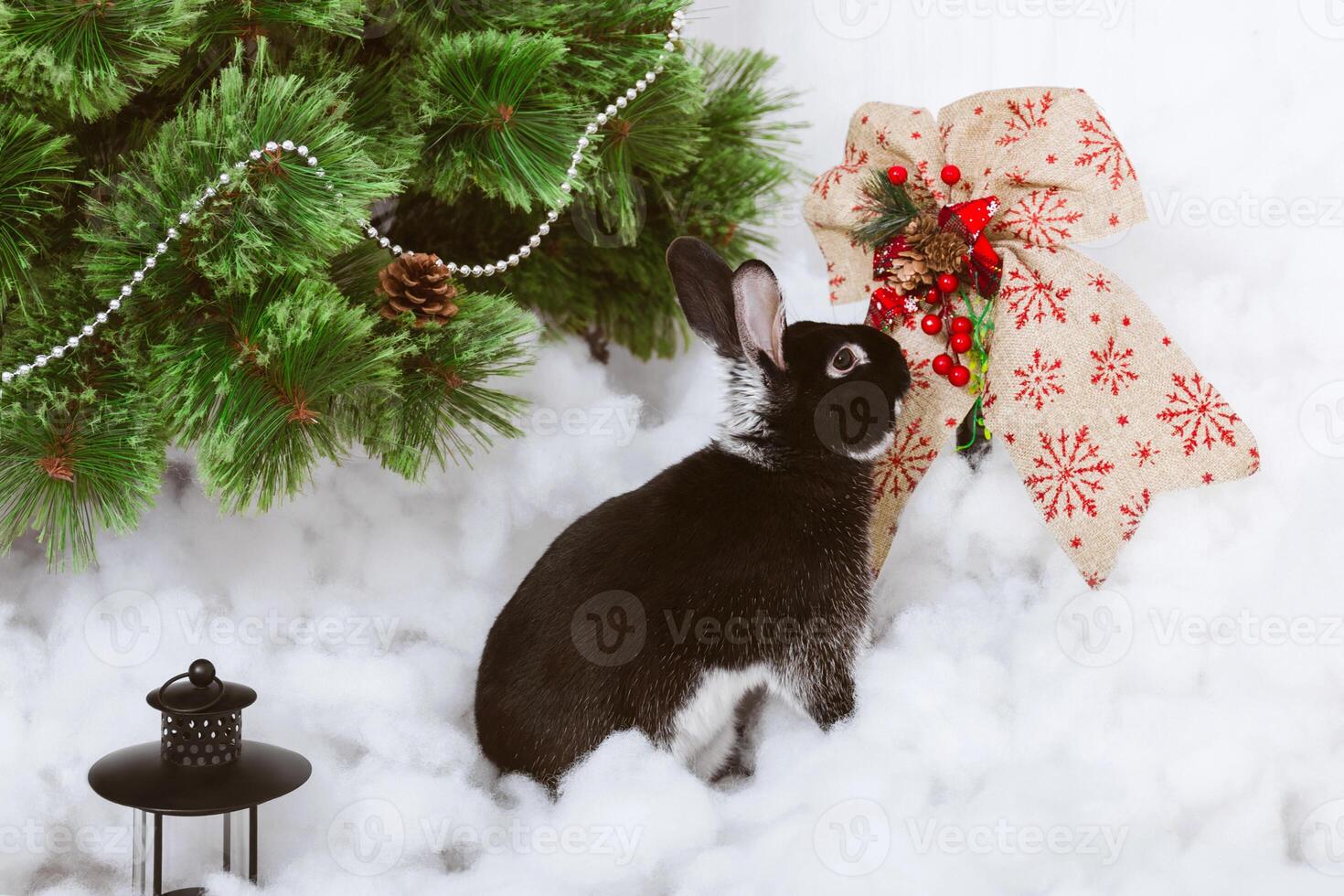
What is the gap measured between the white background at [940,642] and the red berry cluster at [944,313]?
0.11m

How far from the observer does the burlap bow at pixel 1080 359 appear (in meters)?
0.97

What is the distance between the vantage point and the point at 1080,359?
972 mm

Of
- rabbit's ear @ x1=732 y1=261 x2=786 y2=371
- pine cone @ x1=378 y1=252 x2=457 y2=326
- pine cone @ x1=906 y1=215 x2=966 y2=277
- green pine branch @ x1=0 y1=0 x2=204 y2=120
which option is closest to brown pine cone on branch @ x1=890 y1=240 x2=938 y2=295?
pine cone @ x1=906 y1=215 x2=966 y2=277

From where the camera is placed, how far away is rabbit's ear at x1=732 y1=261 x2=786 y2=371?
0.92 meters

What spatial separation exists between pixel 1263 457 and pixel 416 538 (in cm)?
85

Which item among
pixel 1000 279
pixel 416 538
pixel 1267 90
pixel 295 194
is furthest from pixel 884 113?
pixel 416 538

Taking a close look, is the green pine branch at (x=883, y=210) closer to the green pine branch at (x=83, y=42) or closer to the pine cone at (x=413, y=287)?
the pine cone at (x=413, y=287)

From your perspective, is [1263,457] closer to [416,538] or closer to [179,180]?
[416,538]

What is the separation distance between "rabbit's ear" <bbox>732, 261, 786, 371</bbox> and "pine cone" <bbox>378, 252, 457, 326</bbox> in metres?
0.27

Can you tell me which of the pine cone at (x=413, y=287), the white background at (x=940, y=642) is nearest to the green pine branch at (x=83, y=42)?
the pine cone at (x=413, y=287)

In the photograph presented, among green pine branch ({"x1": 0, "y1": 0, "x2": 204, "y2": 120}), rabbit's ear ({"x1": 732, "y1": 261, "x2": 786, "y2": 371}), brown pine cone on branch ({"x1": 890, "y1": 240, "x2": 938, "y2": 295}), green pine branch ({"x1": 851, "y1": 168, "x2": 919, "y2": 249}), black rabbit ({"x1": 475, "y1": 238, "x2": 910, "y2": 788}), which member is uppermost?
green pine branch ({"x1": 0, "y1": 0, "x2": 204, "y2": 120})

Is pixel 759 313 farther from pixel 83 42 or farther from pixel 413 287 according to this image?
pixel 83 42

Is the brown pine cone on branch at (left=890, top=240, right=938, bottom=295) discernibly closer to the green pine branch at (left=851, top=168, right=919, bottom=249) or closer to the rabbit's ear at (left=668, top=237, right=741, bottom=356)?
the green pine branch at (left=851, top=168, right=919, bottom=249)

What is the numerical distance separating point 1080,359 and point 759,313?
0.93 ft
